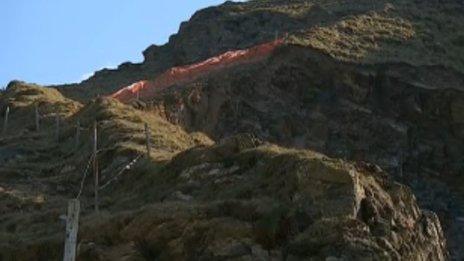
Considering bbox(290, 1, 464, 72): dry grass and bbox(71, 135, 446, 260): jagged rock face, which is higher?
bbox(290, 1, 464, 72): dry grass

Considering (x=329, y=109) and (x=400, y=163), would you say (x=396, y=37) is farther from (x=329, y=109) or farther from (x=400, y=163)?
(x=400, y=163)

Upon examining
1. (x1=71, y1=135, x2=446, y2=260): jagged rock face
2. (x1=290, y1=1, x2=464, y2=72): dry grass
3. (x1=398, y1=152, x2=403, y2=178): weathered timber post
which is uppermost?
(x1=290, y1=1, x2=464, y2=72): dry grass

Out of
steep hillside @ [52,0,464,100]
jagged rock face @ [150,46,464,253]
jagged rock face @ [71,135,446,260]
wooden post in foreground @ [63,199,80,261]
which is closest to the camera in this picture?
wooden post in foreground @ [63,199,80,261]

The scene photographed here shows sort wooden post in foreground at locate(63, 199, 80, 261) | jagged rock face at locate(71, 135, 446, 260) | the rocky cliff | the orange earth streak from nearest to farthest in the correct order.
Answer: wooden post in foreground at locate(63, 199, 80, 261)
jagged rock face at locate(71, 135, 446, 260)
the rocky cliff
the orange earth streak

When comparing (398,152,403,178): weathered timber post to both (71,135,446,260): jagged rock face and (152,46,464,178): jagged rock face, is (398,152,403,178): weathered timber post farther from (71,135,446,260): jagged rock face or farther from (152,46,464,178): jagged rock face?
(71,135,446,260): jagged rock face

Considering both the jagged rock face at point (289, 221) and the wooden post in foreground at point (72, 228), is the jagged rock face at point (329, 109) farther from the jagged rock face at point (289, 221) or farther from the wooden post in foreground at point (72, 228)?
the wooden post in foreground at point (72, 228)

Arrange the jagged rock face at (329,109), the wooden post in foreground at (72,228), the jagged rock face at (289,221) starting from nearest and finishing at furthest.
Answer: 1. the wooden post in foreground at (72,228)
2. the jagged rock face at (289,221)
3. the jagged rock face at (329,109)

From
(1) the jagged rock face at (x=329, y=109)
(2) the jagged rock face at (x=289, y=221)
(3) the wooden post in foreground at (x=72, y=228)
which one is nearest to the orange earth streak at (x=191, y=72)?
(1) the jagged rock face at (x=329, y=109)

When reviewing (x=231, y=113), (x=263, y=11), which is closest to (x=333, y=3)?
(x=263, y=11)

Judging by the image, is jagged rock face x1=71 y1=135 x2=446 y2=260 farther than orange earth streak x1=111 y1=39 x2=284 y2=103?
No

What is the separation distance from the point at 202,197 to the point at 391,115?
28.6 meters

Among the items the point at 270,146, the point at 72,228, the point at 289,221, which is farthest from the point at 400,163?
the point at 72,228

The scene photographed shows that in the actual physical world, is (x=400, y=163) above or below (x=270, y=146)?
below

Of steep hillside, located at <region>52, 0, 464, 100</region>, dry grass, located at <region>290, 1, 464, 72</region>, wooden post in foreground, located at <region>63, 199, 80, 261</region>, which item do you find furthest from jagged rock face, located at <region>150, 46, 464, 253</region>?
wooden post in foreground, located at <region>63, 199, 80, 261</region>
